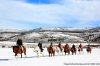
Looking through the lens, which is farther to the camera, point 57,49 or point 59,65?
point 57,49

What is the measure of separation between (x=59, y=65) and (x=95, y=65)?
6.43 feet

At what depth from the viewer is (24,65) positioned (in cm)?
2214

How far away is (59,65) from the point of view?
74.2ft

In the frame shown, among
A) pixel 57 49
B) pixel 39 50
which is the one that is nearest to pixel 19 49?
pixel 39 50

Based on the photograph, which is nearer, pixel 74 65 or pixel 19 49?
pixel 74 65

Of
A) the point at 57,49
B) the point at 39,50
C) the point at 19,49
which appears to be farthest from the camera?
the point at 57,49

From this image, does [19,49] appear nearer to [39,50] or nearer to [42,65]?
[39,50]

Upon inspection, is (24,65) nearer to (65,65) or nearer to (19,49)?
(65,65)

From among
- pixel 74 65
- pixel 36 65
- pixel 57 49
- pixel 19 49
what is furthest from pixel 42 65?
pixel 57 49

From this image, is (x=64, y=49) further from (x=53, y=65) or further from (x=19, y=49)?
(x=53, y=65)

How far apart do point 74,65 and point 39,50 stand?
42.5 ft

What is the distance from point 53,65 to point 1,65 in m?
2.80

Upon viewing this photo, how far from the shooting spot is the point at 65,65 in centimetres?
2292

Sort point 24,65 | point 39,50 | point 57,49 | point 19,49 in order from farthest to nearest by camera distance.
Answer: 1. point 57,49
2. point 39,50
3. point 19,49
4. point 24,65
